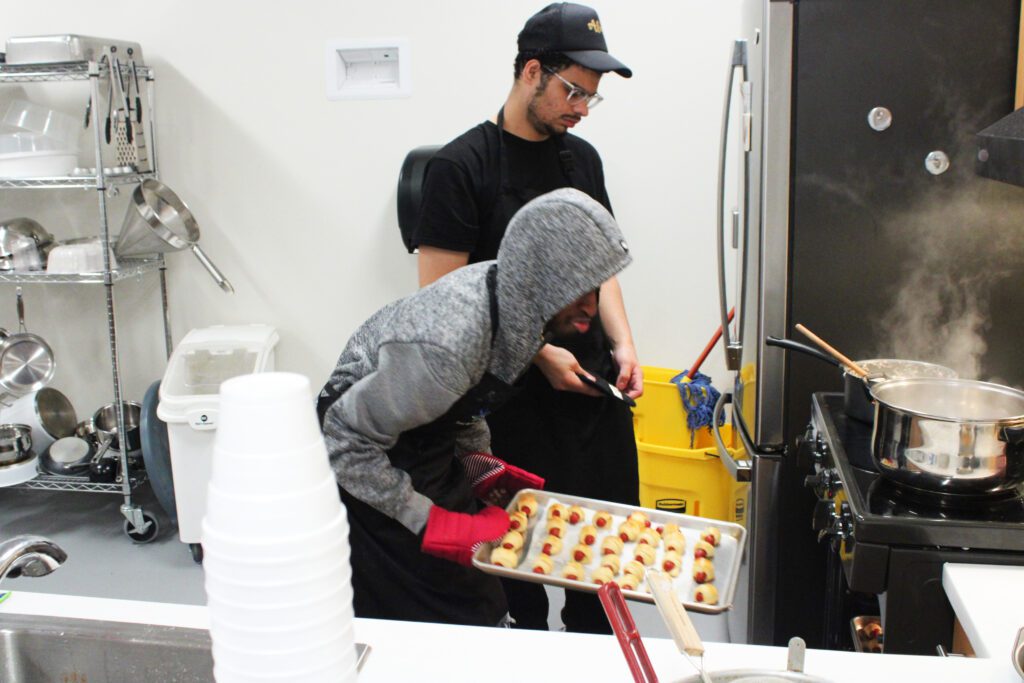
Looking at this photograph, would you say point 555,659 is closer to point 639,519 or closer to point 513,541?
point 513,541

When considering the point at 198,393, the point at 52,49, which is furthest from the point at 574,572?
the point at 52,49

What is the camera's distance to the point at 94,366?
12.6ft

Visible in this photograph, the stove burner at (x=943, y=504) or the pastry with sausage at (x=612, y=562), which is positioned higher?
the stove burner at (x=943, y=504)

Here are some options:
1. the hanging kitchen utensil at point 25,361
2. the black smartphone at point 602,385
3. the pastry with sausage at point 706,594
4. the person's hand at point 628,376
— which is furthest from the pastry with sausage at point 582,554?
the hanging kitchen utensil at point 25,361

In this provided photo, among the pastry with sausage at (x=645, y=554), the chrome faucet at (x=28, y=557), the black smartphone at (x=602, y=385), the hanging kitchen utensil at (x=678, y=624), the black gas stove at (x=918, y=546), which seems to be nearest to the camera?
the hanging kitchen utensil at (x=678, y=624)

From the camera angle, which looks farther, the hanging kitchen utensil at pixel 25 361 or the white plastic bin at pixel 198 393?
the hanging kitchen utensil at pixel 25 361

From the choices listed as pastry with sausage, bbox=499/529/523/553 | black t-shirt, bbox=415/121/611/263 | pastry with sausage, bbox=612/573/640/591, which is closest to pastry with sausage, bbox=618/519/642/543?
pastry with sausage, bbox=612/573/640/591

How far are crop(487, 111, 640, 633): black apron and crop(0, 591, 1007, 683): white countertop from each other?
1.01m

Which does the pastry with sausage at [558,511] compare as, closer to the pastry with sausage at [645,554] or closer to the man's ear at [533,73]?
the pastry with sausage at [645,554]

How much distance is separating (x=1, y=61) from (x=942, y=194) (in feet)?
10.1

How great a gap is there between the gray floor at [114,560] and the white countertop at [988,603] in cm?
119

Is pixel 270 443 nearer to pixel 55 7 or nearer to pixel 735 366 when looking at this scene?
pixel 735 366

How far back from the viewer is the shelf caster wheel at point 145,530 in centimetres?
344

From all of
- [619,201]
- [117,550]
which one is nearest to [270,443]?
[619,201]
